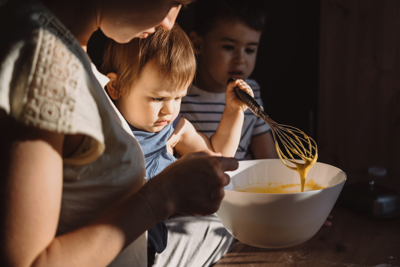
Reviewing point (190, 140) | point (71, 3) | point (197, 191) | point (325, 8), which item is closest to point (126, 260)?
point (197, 191)

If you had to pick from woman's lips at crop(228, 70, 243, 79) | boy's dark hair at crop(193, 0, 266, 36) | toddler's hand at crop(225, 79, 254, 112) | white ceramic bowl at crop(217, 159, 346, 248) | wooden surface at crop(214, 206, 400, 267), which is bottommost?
wooden surface at crop(214, 206, 400, 267)

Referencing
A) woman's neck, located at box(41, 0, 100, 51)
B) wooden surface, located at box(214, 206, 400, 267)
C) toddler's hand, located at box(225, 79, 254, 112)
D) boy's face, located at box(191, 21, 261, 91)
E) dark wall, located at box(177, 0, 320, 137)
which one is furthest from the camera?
dark wall, located at box(177, 0, 320, 137)

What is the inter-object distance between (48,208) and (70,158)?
8cm

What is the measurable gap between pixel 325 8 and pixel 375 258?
1366 mm

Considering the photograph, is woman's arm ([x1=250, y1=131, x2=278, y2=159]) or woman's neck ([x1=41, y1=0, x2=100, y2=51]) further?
woman's arm ([x1=250, y1=131, x2=278, y2=159])

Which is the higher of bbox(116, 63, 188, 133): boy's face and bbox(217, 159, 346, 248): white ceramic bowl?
bbox(116, 63, 188, 133): boy's face

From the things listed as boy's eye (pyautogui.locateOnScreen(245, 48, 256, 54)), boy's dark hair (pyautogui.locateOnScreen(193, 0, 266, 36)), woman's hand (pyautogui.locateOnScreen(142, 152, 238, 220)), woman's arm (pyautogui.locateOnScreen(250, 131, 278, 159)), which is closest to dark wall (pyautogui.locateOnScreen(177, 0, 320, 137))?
woman's arm (pyautogui.locateOnScreen(250, 131, 278, 159))

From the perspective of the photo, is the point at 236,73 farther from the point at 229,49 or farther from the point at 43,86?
the point at 43,86

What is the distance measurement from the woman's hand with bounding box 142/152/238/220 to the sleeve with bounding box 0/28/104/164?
132 millimetres

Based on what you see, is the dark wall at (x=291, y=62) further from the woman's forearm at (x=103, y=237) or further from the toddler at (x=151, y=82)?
the woman's forearm at (x=103, y=237)

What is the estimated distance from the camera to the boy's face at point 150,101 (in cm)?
96

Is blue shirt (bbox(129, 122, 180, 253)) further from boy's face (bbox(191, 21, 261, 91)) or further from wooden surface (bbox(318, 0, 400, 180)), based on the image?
wooden surface (bbox(318, 0, 400, 180))

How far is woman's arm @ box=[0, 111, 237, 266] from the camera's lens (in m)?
0.43

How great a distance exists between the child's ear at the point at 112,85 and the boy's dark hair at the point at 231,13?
0.64m
